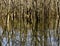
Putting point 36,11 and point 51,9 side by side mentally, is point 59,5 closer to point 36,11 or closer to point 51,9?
point 51,9

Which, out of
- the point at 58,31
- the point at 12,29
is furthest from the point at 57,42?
the point at 12,29

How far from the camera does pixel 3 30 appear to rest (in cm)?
148

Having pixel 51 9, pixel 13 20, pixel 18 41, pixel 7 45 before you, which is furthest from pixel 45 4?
pixel 7 45

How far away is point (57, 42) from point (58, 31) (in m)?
0.11

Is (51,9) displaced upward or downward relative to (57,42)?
upward

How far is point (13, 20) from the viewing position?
4.88ft

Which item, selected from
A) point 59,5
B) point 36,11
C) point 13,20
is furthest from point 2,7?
point 59,5

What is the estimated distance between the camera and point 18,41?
4.86ft

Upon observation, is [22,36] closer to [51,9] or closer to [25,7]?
[25,7]

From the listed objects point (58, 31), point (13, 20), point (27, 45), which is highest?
point (13, 20)

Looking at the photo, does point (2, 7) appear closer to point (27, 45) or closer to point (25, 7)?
point (25, 7)

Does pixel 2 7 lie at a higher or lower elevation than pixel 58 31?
higher

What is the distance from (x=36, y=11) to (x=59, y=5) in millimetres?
244

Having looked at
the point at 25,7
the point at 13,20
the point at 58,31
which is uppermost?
the point at 25,7
